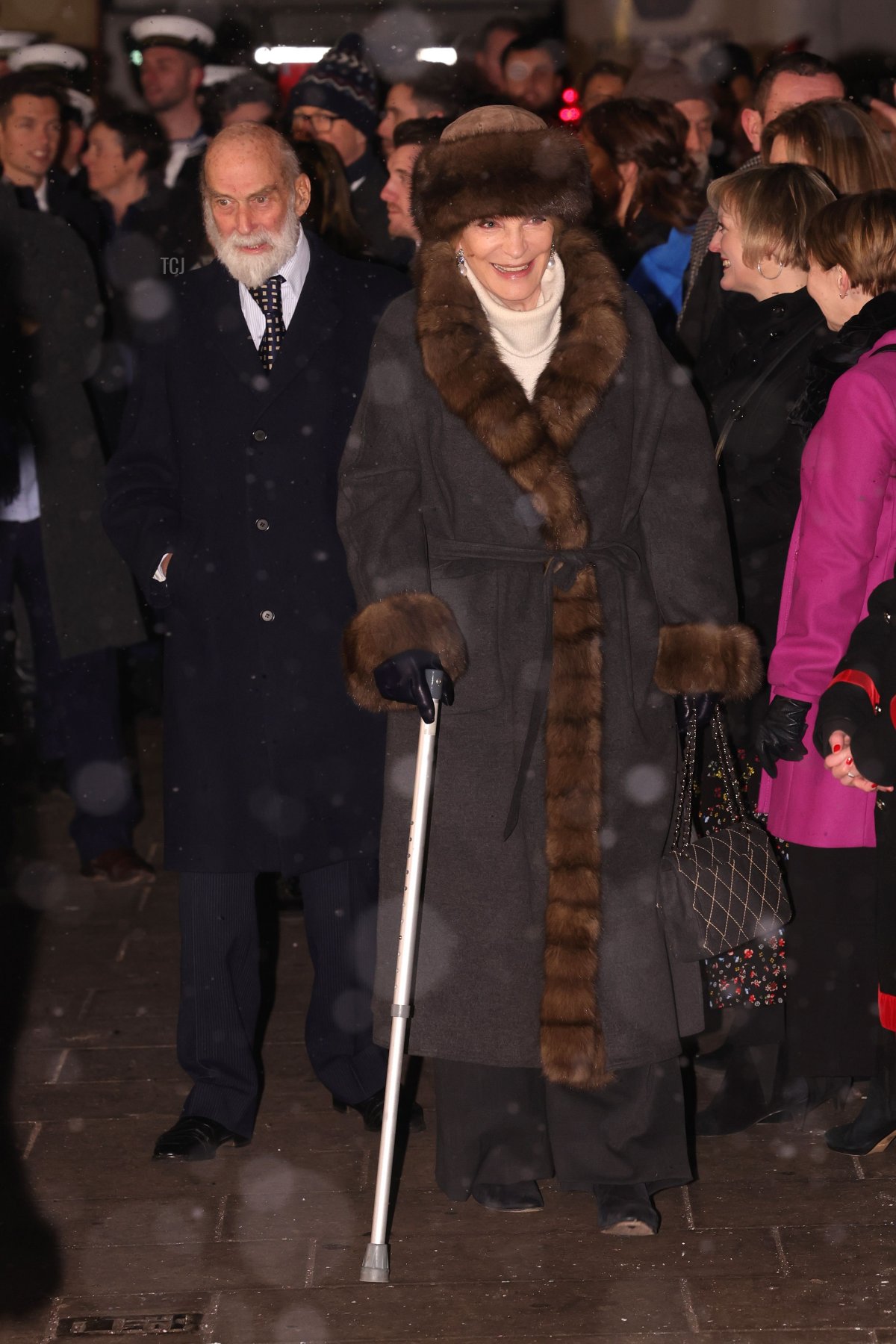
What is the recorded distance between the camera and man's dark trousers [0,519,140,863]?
6.76 meters

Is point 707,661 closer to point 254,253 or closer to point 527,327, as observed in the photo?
point 527,327

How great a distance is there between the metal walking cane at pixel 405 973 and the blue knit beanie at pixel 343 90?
436 centimetres

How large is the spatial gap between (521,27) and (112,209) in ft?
21.1

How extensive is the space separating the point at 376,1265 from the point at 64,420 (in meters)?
3.74

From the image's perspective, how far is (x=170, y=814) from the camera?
4.59 metres

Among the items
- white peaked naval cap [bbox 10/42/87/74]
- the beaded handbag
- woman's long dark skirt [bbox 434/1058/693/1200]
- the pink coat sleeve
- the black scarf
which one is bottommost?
woman's long dark skirt [bbox 434/1058/693/1200]

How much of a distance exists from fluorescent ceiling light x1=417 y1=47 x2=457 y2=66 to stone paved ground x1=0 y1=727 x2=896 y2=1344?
11800 mm

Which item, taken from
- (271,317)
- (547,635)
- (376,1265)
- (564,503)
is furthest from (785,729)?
(271,317)

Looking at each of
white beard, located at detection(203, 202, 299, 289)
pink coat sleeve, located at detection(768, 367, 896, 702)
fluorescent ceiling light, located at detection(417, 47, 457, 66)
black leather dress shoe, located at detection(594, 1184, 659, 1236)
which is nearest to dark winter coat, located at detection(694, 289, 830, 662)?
pink coat sleeve, located at detection(768, 367, 896, 702)

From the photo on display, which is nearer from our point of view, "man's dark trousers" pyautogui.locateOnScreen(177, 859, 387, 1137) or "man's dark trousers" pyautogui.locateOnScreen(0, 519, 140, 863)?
"man's dark trousers" pyautogui.locateOnScreen(177, 859, 387, 1137)

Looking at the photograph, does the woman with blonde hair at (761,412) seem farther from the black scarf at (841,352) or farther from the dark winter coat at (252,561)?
the dark winter coat at (252,561)

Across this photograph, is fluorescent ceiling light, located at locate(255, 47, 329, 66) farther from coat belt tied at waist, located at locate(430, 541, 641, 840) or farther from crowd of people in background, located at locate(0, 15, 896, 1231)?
coat belt tied at waist, located at locate(430, 541, 641, 840)

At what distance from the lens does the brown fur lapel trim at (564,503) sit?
3953mm

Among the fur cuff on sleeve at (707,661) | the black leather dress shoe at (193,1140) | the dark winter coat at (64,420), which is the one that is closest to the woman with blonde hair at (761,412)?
the fur cuff on sleeve at (707,661)
